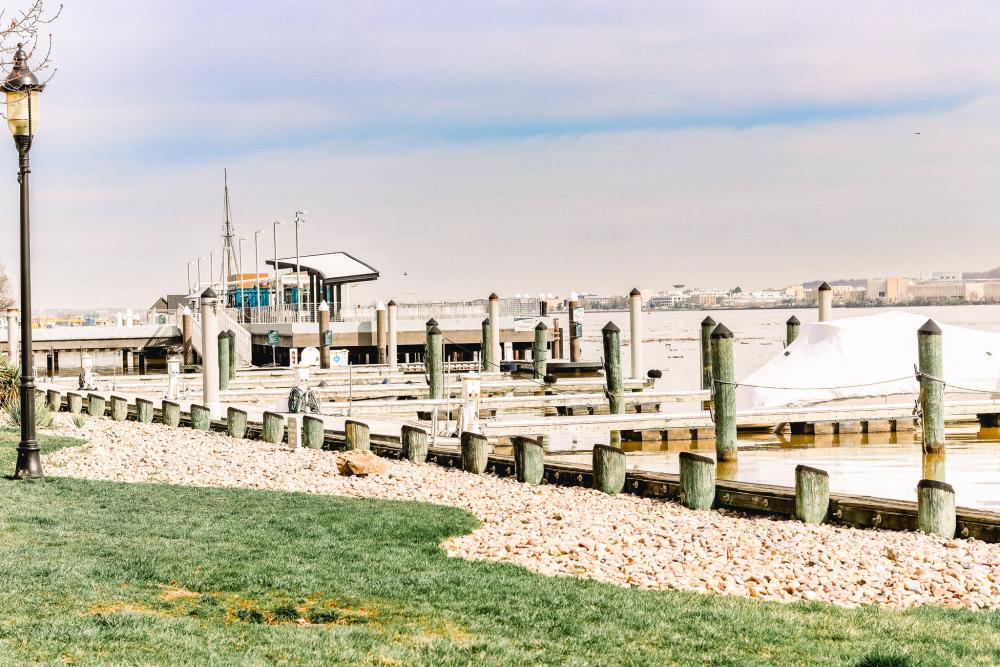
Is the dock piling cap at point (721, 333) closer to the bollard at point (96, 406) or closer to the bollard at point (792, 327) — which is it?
the bollard at point (792, 327)

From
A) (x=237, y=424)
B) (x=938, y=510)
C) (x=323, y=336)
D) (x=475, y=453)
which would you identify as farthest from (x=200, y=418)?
(x=323, y=336)

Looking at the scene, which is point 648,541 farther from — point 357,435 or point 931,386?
point 931,386

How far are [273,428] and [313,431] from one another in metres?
1.55

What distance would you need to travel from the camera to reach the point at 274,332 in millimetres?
49469

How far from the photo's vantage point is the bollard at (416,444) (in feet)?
61.5

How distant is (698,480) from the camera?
14.0 metres

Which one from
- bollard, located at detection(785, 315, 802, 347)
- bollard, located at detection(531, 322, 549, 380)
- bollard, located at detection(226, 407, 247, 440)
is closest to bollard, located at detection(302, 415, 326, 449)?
bollard, located at detection(226, 407, 247, 440)

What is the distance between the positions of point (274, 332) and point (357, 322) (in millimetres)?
3827

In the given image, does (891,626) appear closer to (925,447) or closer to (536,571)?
(536,571)

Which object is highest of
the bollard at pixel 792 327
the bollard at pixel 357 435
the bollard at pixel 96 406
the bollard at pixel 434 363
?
the bollard at pixel 792 327

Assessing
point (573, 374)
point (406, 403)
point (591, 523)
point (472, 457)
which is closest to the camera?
point (591, 523)

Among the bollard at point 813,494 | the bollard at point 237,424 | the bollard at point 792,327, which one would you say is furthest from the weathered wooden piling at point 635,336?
the bollard at point 813,494

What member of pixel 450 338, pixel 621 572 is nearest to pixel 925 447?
pixel 621 572

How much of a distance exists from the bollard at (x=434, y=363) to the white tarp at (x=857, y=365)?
8343 millimetres
